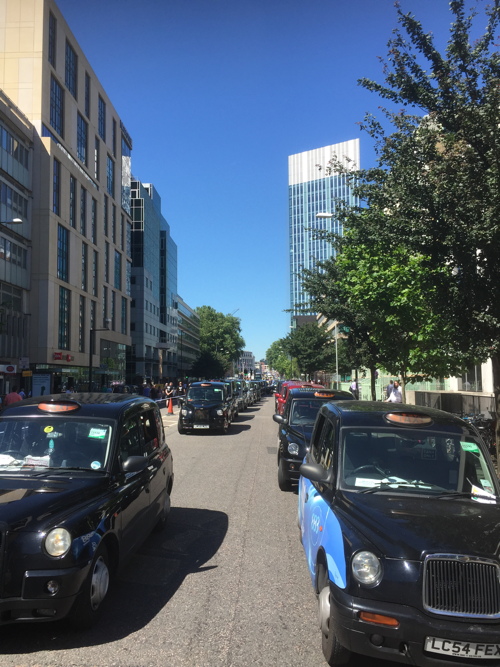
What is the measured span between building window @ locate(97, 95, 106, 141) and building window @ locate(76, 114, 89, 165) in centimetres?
482

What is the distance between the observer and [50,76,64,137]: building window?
48.4 metres

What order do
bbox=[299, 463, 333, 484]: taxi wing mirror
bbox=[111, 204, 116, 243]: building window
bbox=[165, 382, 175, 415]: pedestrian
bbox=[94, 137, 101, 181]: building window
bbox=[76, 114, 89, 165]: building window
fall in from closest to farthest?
1. bbox=[299, 463, 333, 484]: taxi wing mirror
2. bbox=[165, 382, 175, 415]: pedestrian
3. bbox=[76, 114, 89, 165]: building window
4. bbox=[94, 137, 101, 181]: building window
5. bbox=[111, 204, 116, 243]: building window

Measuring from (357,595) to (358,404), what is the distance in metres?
2.35

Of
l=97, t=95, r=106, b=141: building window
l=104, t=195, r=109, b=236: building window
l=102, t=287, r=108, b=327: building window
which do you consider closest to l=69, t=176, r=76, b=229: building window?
l=104, t=195, r=109, b=236: building window

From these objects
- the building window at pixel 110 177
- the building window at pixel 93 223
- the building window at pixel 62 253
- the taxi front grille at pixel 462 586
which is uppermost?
the building window at pixel 110 177

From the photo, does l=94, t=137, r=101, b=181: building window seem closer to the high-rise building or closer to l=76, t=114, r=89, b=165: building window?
l=76, t=114, r=89, b=165: building window

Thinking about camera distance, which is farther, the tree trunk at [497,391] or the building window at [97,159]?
the building window at [97,159]

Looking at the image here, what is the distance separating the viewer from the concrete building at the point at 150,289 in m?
83.9

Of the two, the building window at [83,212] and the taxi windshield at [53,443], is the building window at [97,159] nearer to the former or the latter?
the building window at [83,212]

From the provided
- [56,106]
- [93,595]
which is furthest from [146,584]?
[56,106]

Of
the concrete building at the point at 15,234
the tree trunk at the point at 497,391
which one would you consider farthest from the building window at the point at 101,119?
the tree trunk at the point at 497,391

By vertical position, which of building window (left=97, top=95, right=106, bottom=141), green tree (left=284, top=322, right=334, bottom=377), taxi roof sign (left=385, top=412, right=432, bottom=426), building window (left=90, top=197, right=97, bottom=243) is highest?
building window (left=97, top=95, right=106, bottom=141)

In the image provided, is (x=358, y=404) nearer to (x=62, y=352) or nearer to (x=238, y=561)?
(x=238, y=561)

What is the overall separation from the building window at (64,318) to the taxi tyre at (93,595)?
4641 cm
